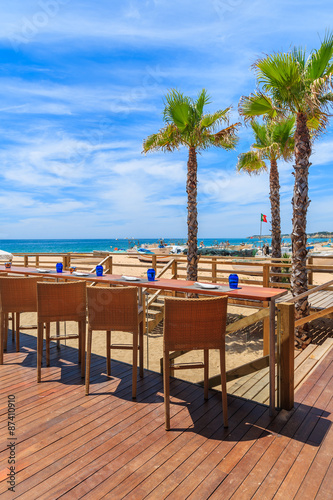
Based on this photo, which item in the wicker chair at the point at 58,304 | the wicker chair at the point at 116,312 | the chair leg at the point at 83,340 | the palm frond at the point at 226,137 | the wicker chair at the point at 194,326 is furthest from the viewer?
the palm frond at the point at 226,137

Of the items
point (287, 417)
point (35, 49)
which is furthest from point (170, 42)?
point (287, 417)

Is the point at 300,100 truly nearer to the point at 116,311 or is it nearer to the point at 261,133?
the point at 261,133

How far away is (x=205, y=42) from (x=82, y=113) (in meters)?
11.6

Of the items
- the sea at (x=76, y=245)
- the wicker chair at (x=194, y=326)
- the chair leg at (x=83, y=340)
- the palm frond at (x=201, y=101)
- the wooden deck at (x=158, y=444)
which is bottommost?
the wooden deck at (x=158, y=444)

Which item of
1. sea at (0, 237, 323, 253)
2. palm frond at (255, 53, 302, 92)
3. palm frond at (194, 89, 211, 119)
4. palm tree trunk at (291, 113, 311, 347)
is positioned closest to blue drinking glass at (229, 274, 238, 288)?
palm tree trunk at (291, 113, 311, 347)

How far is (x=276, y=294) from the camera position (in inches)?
92.1

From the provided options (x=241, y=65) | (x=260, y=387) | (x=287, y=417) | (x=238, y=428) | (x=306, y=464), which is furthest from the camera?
(x=241, y=65)

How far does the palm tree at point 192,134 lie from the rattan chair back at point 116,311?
4714mm

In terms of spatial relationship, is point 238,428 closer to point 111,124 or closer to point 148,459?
point 148,459

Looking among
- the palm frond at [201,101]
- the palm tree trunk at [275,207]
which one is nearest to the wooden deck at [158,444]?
the palm frond at [201,101]

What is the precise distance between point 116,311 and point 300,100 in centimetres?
478

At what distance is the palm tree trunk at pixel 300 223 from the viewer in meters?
5.45

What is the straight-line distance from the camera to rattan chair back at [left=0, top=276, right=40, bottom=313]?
3.36 m

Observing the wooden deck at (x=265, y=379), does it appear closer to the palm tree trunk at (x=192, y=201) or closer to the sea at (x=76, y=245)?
the palm tree trunk at (x=192, y=201)
